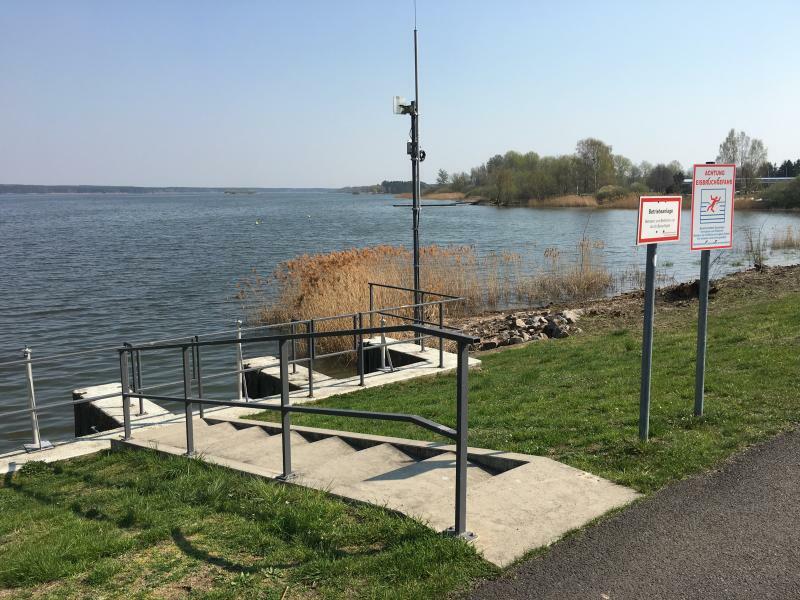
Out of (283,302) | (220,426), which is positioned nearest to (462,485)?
(220,426)

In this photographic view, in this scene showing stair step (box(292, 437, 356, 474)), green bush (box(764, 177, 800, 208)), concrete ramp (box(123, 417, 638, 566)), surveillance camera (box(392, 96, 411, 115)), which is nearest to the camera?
concrete ramp (box(123, 417, 638, 566))

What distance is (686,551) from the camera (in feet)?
12.5

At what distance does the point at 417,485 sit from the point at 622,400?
3.16m

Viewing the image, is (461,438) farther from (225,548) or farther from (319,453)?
(319,453)

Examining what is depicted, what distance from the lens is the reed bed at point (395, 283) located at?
659 inches

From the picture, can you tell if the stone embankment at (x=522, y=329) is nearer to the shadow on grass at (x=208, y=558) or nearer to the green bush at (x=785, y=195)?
the shadow on grass at (x=208, y=558)

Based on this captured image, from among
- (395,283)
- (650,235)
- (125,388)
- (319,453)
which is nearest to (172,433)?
(125,388)

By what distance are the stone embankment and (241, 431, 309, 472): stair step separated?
24.3 ft

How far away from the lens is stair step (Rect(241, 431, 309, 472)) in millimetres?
5977

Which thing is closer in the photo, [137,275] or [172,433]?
[172,433]

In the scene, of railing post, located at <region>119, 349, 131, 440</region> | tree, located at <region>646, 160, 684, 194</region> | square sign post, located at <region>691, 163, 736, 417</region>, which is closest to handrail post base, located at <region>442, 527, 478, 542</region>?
square sign post, located at <region>691, 163, 736, 417</region>

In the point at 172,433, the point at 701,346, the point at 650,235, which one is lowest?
the point at 172,433

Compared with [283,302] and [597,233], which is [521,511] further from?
[597,233]

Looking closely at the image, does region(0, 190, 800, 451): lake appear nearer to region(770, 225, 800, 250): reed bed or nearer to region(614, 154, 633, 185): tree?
region(770, 225, 800, 250): reed bed
